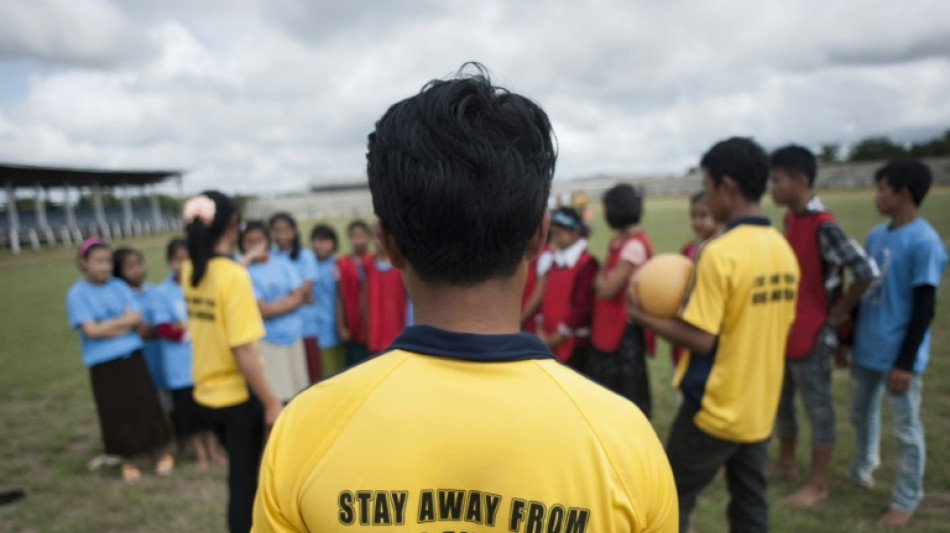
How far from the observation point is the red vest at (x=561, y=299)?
4246 mm

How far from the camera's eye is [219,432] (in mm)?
3250

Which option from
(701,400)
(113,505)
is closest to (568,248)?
(701,400)

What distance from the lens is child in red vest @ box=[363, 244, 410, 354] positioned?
4887 millimetres

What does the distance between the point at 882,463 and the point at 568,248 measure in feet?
9.98

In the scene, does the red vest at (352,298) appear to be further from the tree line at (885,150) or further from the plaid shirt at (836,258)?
the tree line at (885,150)

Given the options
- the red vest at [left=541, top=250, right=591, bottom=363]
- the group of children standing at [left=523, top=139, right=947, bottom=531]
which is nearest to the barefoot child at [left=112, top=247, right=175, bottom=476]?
the group of children standing at [left=523, top=139, right=947, bottom=531]

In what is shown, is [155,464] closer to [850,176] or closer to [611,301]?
[611,301]

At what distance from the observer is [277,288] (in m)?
4.61

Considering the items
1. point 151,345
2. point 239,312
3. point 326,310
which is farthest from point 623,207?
point 151,345

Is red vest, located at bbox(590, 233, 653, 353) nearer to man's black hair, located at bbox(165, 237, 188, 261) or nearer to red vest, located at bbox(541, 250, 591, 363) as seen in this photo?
red vest, located at bbox(541, 250, 591, 363)

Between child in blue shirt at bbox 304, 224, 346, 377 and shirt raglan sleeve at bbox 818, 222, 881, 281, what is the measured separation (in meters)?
4.32

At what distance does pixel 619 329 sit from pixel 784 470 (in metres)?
1.73

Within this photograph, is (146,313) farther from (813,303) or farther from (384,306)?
(813,303)

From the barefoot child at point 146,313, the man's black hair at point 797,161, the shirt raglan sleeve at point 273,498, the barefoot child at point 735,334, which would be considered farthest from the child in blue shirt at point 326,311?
the shirt raglan sleeve at point 273,498
